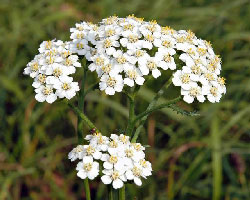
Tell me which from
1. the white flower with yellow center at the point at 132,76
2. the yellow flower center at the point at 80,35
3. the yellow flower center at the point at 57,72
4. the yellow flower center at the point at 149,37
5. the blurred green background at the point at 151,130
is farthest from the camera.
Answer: the blurred green background at the point at 151,130

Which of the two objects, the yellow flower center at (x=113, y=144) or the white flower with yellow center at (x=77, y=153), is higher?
the yellow flower center at (x=113, y=144)

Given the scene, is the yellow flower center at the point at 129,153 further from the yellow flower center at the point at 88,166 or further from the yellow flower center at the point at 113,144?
the yellow flower center at the point at 88,166

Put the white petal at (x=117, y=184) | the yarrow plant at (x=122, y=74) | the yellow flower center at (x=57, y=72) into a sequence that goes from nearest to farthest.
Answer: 1. the white petal at (x=117, y=184)
2. the yarrow plant at (x=122, y=74)
3. the yellow flower center at (x=57, y=72)

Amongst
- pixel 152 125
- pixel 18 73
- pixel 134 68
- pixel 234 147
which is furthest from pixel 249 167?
pixel 18 73

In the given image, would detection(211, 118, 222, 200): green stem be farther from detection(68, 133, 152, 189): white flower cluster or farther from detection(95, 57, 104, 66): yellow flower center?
detection(95, 57, 104, 66): yellow flower center

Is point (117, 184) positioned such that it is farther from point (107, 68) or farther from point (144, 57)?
point (144, 57)

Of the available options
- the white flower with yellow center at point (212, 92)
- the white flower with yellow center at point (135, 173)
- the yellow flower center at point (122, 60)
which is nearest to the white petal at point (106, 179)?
the white flower with yellow center at point (135, 173)
